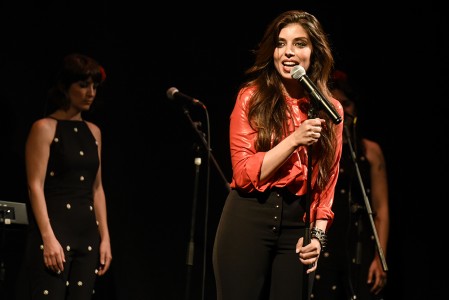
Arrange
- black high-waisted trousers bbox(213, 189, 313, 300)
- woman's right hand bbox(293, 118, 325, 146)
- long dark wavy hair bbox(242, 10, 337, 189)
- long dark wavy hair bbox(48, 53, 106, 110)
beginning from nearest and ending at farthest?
woman's right hand bbox(293, 118, 325, 146) → black high-waisted trousers bbox(213, 189, 313, 300) → long dark wavy hair bbox(242, 10, 337, 189) → long dark wavy hair bbox(48, 53, 106, 110)

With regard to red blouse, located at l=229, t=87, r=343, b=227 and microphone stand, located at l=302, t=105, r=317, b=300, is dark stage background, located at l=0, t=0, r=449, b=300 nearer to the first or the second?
red blouse, located at l=229, t=87, r=343, b=227

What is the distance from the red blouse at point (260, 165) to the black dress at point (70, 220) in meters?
1.51

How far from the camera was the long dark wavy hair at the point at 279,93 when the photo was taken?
8.35ft

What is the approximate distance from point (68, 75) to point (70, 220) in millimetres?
823

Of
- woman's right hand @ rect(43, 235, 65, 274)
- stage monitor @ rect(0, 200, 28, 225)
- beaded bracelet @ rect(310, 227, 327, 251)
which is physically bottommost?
woman's right hand @ rect(43, 235, 65, 274)

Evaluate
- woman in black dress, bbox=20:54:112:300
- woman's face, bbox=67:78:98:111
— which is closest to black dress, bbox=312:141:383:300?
woman in black dress, bbox=20:54:112:300

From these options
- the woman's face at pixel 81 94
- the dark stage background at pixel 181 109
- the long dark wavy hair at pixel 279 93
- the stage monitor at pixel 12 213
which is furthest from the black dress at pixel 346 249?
the stage monitor at pixel 12 213

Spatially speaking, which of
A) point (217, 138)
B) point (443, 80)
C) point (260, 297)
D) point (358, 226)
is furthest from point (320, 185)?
point (443, 80)

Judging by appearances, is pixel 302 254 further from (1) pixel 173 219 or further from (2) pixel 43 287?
(1) pixel 173 219

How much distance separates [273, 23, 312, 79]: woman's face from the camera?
Answer: 261 cm

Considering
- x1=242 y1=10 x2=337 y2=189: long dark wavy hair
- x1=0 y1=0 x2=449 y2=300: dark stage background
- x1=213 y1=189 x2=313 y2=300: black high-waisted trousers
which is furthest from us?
x1=0 y1=0 x2=449 y2=300: dark stage background

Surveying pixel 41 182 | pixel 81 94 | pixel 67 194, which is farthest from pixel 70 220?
pixel 81 94

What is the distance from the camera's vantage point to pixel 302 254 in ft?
7.69

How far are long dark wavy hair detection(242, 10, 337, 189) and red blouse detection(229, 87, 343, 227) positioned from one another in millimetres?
26
